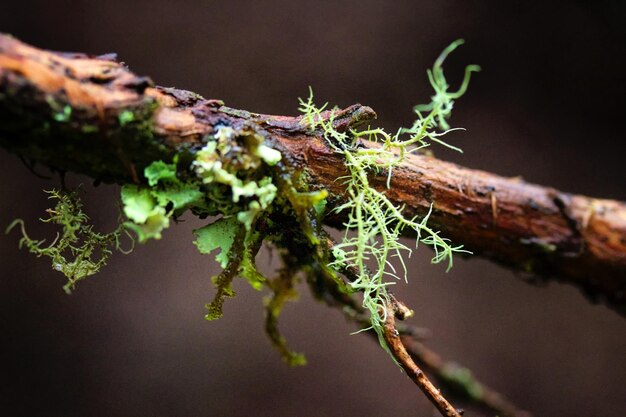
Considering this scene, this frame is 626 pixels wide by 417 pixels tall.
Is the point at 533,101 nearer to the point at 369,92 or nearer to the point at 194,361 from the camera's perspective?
the point at 369,92

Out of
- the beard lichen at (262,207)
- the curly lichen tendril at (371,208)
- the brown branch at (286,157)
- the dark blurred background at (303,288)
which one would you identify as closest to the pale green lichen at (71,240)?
the beard lichen at (262,207)

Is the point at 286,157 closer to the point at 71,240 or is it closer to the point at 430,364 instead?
the point at 71,240

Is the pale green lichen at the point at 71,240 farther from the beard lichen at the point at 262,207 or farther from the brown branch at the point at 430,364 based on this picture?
the brown branch at the point at 430,364

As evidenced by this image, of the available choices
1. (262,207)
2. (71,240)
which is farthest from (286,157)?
(71,240)

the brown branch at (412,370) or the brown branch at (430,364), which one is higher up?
the brown branch at (430,364)

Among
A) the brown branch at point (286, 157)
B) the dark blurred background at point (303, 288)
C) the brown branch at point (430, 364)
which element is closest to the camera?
the brown branch at point (286, 157)

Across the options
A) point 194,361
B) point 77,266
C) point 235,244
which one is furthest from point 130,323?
point 235,244

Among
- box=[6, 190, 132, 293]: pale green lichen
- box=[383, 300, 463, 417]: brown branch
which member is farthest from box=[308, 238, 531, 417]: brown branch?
box=[6, 190, 132, 293]: pale green lichen
